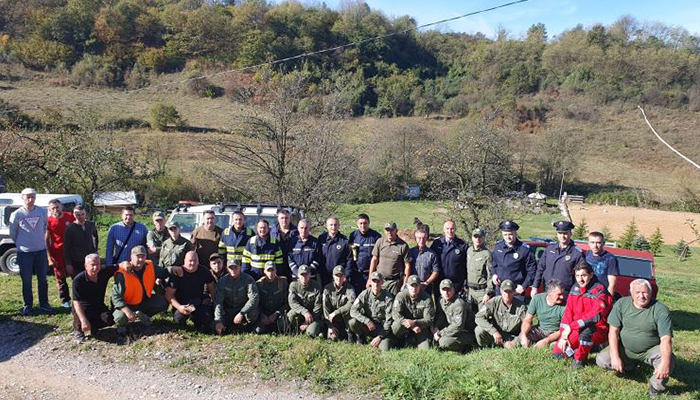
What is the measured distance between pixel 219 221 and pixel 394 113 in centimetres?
6519

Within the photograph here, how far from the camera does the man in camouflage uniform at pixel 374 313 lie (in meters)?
6.46

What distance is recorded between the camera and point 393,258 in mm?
7148

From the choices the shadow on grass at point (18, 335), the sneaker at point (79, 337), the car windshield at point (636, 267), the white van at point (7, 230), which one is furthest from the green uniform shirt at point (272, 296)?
the car windshield at point (636, 267)

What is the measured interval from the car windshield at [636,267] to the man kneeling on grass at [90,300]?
9570 millimetres

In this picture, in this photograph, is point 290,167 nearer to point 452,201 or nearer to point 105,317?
point 452,201

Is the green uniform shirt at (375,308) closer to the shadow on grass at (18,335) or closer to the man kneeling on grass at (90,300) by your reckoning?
the man kneeling on grass at (90,300)

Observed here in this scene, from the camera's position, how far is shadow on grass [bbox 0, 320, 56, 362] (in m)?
6.23

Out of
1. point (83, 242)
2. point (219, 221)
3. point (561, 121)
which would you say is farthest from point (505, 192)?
point (561, 121)

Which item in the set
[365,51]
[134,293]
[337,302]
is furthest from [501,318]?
[365,51]

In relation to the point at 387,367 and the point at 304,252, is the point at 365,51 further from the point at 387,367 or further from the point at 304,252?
the point at 387,367

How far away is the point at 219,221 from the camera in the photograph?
31.4ft

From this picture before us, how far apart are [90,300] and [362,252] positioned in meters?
3.67

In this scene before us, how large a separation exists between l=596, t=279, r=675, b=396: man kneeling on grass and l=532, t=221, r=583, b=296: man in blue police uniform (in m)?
1.30

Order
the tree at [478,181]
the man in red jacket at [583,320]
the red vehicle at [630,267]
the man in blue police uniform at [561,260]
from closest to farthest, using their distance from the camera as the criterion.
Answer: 1. the man in red jacket at [583,320]
2. the man in blue police uniform at [561,260]
3. the red vehicle at [630,267]
4. the tree at [478,181]
